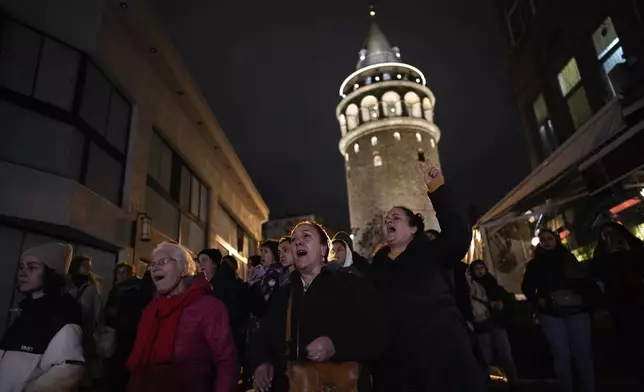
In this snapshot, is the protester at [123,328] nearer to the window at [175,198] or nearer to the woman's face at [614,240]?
the woman's face at [614,240]

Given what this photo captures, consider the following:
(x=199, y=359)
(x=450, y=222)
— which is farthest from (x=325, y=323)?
(x=450, y=222)

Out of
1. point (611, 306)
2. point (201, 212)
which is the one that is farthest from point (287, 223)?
point (611, 306)

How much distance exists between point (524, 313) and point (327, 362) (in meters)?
7.65

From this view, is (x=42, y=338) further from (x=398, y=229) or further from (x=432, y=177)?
(x=432, y=177)

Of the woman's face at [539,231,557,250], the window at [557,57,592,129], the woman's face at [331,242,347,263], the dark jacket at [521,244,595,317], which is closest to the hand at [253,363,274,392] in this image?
the woman's face at [331,242,347,263]

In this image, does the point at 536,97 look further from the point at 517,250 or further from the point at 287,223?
the point at 287,223

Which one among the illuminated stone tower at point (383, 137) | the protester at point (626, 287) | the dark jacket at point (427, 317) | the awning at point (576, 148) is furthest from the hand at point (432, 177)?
the illuminated stone tower at point (383, 137)

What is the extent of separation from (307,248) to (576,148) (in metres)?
7.66

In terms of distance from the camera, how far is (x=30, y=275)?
106 inches

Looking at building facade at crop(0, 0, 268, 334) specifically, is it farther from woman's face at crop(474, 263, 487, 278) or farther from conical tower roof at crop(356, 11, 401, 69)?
conical tower roof at crop(356, 11, 401, 69)

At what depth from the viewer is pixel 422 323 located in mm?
2520

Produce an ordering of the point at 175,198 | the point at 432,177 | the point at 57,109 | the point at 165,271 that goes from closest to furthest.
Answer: the point at 165,271, the point at 432,177, the point at 57,109, the point at 175,198

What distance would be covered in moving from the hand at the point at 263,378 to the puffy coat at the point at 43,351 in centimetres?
118

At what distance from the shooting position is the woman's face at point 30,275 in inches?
105
